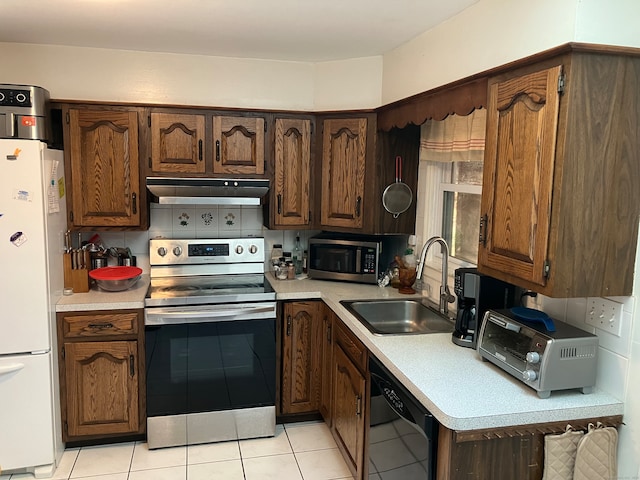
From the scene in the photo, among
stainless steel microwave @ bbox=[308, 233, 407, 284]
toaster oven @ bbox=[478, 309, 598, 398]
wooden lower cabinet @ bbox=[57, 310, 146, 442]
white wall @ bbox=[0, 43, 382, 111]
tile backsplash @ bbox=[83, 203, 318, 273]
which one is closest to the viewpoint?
toaster oven @ bbox=[478, 309, 598, 398]

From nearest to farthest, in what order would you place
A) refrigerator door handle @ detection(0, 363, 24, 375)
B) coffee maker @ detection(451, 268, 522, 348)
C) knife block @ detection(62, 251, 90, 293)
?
1. coffee maker @ detection(451, 268, 522, 348)
2. refrigerator door handle @ detection(0, 363, 24, 375)
3. knife block @ detection(62, 251, 90, 293)

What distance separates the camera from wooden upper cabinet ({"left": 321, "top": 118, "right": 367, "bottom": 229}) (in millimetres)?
3225

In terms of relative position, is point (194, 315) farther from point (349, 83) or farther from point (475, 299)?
point (349, 83)

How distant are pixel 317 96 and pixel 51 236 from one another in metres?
1.82

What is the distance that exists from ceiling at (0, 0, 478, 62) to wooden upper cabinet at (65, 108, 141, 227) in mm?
452

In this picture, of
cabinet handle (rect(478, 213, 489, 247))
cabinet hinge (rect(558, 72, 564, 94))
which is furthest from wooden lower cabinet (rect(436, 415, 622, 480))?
cabinet hinge (rect(558, 72, 564, 94))

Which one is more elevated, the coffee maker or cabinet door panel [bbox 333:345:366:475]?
the coffee maker

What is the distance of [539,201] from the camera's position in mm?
1720

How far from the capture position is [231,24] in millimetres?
2607

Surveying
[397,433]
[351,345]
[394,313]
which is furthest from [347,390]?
[397,433]

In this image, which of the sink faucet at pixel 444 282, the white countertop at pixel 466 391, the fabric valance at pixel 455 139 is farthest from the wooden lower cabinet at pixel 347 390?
the fabric valance at pixel 455 139

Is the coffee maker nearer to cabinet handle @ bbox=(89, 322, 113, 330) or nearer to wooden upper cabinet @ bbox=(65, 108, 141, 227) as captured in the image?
cabinet handle @ bbox=(89, 322, 113, 330)

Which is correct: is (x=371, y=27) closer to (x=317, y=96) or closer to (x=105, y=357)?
(x=317, y=96)

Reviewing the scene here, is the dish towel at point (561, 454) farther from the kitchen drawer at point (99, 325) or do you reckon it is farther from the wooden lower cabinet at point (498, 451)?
the kitchen drawer at point (99, 325)
